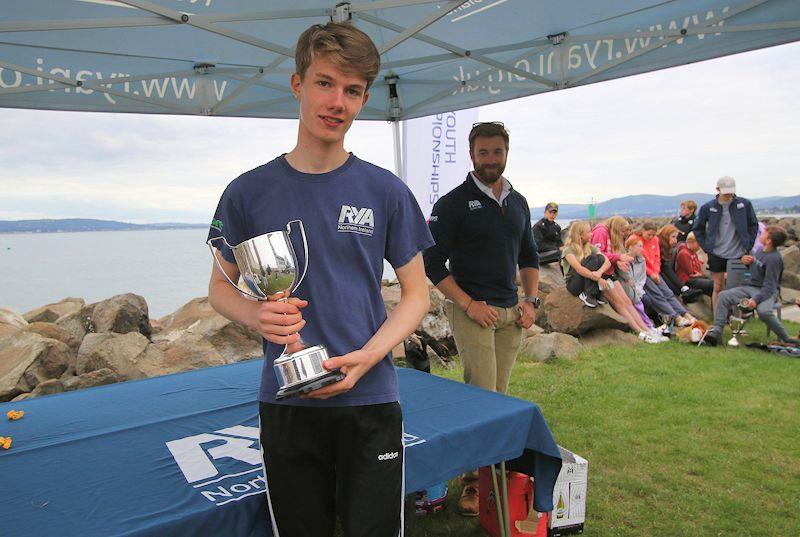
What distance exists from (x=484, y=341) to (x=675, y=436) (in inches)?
94.6

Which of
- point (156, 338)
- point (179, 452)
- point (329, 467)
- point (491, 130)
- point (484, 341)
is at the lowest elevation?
→ point (156, 338)

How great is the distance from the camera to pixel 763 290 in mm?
7492

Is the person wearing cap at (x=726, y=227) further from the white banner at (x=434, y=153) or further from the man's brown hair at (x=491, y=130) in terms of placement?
the man's brown hair at (x=491, y=130)

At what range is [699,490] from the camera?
364 centimetres

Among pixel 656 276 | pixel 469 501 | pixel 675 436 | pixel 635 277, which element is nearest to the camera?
pixel 469 501

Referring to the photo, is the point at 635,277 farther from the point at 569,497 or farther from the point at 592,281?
the point at 569,497

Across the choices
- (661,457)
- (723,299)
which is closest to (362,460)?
(661,457)

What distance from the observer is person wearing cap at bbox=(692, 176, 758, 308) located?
7836mm

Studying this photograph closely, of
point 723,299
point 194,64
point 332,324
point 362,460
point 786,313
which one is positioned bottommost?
point 786,313

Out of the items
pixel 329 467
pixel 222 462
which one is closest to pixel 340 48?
pixel 329 467

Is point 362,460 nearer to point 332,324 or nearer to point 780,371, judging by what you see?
point 332,324

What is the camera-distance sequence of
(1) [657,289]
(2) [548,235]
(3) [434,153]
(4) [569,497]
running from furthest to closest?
(2) [548,235]
(1) [657,289]
(3) [434,153]
(4) [569,497]

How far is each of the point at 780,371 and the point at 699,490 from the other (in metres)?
3.61

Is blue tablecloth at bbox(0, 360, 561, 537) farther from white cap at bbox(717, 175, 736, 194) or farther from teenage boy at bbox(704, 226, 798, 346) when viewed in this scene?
white cap at bbox(717, 175, 736, 194)
